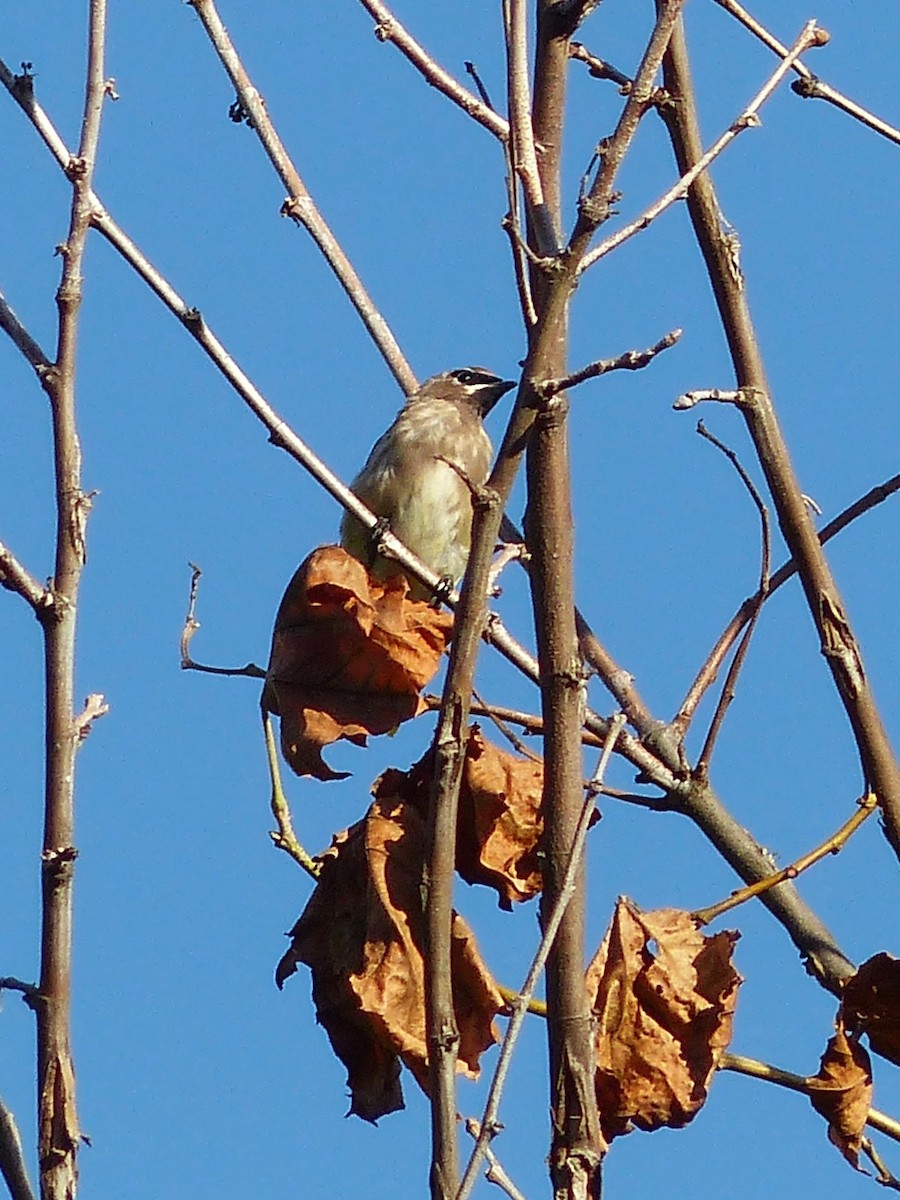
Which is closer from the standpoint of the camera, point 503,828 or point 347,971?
point 347,971

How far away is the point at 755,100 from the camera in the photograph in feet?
11.4

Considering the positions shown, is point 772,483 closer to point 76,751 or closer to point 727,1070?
point 727,1070

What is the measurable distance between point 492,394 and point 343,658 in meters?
5.16

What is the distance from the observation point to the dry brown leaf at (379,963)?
3029mm

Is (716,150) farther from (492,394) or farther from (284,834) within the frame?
(492,394)

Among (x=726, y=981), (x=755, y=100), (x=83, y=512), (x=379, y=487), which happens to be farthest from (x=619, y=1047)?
(x=379, y=487)

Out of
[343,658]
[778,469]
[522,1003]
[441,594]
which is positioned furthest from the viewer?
[778,469]

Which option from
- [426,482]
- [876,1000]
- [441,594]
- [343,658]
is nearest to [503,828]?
[343,658]

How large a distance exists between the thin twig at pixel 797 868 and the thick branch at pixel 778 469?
12 cm

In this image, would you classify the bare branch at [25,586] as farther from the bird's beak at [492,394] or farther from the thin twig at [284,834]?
the bird's beak at [492,394]

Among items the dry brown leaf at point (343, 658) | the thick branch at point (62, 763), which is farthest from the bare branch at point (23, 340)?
the dry brown leaf at point (343, 658)

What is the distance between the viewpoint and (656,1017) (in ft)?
10.7

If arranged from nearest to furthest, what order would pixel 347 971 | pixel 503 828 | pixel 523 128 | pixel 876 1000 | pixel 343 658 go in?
pixel 523 128
pixel 347 971
pixel 503 828
pixel 343 658
pixel 876 1000

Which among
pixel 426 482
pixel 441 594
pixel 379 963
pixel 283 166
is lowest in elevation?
pixel 379 963
